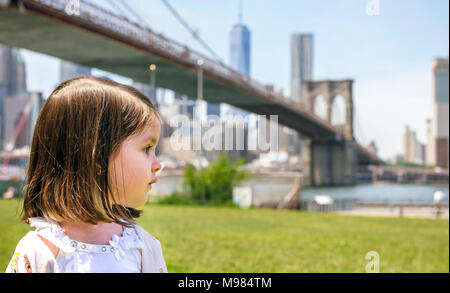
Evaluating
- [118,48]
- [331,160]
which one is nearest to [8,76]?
[118,48]

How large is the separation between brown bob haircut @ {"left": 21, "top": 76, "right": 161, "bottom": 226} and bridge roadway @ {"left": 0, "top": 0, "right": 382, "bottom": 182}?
3568mm

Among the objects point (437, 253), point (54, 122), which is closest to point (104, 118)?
point (54, 122)

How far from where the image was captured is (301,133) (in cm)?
1274

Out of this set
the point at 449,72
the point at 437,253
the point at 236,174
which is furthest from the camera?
the point at 236,174

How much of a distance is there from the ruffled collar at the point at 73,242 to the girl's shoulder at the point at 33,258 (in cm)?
2

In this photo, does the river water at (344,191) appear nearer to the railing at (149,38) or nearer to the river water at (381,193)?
the river water at (381,193)

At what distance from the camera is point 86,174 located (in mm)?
694

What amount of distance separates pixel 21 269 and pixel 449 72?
8.02 ft

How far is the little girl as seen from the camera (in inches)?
26.9

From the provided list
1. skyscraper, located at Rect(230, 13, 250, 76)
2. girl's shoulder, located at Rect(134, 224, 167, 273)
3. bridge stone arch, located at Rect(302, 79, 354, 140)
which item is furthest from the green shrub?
girl's shoulder, located at Rect(134, 224, 167, 273)

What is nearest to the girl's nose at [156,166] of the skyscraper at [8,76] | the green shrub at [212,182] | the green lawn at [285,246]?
the green lawn at [285,246]

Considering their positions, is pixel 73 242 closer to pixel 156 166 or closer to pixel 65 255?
pixel 65 255

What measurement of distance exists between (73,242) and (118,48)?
5994 millimetres
